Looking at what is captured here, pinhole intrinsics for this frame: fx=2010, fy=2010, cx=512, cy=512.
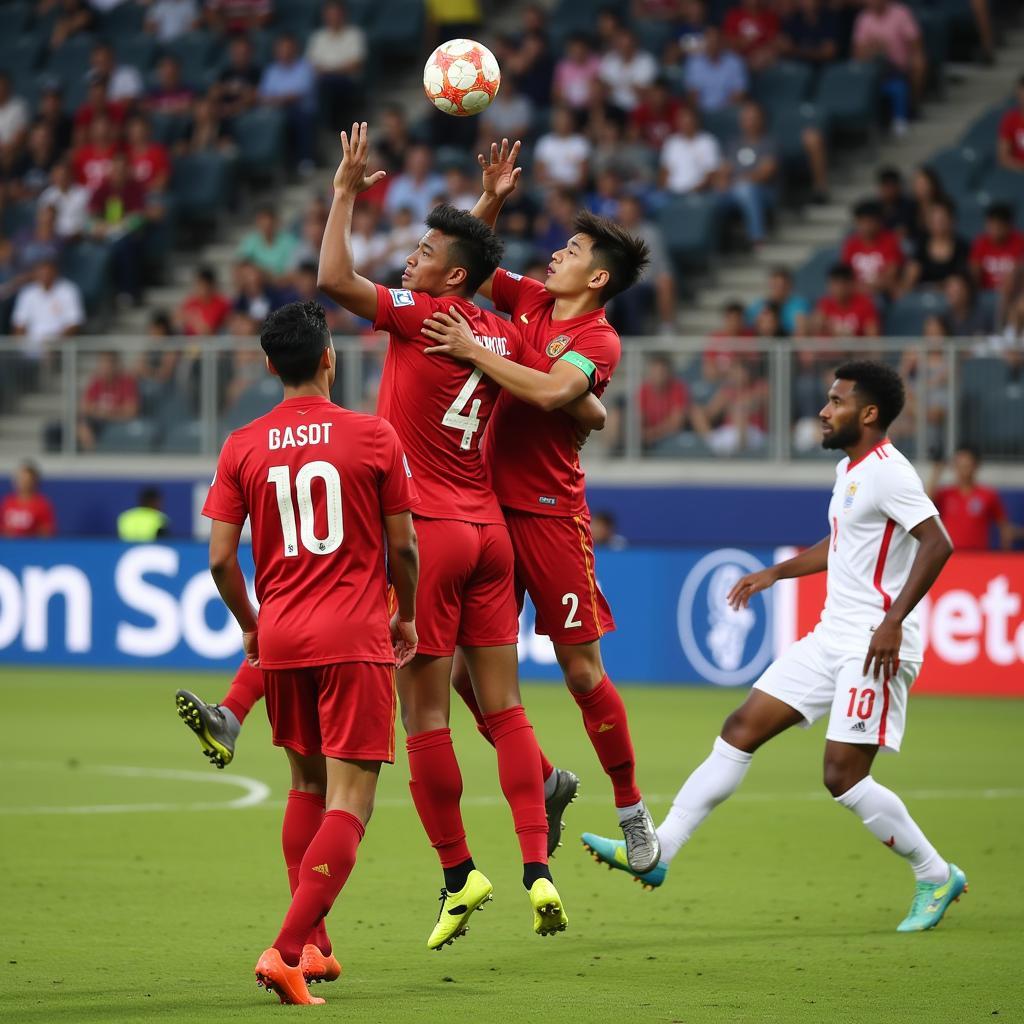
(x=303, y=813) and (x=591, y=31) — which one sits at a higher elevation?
(x=591, y=31)

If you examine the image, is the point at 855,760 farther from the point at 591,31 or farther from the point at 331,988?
the point at 591,31

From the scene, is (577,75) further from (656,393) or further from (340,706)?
(340,706)

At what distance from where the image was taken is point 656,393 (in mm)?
17844

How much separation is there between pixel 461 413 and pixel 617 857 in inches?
73.0

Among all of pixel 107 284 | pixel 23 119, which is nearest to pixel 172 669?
pixel 107 284

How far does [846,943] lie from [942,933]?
454 millimetres

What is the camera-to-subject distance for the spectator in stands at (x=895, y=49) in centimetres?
2058

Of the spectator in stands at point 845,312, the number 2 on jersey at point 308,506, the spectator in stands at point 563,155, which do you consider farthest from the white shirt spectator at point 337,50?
the number 2 on jersey at point 308,506

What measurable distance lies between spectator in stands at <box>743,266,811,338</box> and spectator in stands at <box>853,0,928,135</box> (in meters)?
3.62

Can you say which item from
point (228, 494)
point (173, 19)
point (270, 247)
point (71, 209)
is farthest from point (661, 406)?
point (228, 494)

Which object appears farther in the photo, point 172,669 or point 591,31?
point 591,31

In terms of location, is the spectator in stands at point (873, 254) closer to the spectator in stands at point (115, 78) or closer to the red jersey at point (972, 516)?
the red jersey at point (972, 516)

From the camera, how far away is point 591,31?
21984 millimetres

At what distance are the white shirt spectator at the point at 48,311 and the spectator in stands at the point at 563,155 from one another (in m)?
5.02
